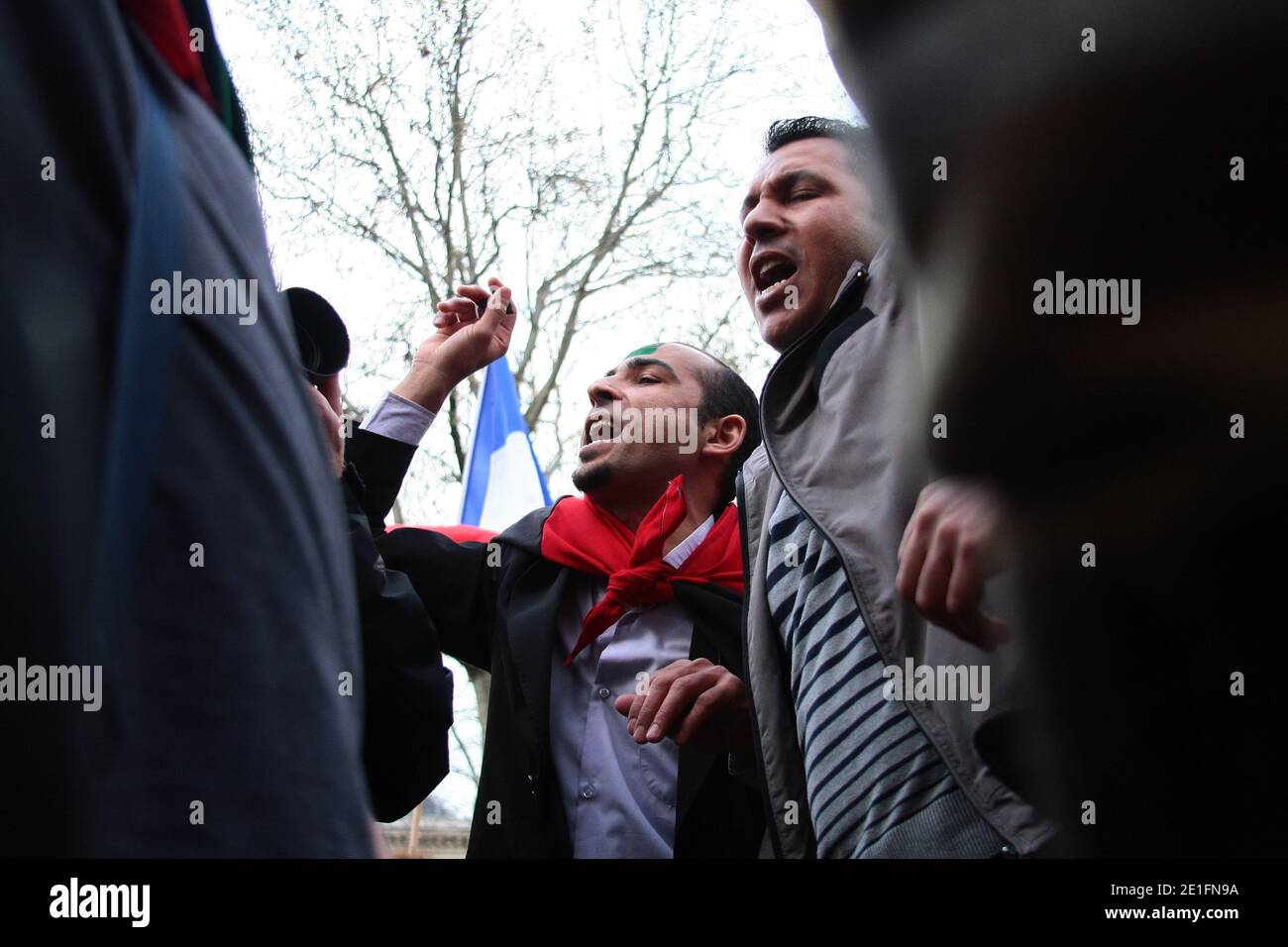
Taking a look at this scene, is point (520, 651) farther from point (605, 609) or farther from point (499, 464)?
point (499, 464)

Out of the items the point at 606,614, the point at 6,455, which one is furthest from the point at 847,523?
the point at 6,455

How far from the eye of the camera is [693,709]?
64.3 inches

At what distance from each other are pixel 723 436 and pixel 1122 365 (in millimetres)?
1113

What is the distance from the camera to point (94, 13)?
91 cm

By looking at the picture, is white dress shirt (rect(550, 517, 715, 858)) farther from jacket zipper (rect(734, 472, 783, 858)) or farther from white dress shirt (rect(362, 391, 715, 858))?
jacket zipper (rect(734, 472, 783, 858))

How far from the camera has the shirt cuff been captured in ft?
6.61

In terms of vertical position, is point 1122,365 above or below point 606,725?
above

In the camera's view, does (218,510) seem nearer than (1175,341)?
Yes

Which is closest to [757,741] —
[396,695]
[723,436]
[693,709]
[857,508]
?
[693,709]

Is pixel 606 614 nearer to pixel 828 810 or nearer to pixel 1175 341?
pixel 828 810

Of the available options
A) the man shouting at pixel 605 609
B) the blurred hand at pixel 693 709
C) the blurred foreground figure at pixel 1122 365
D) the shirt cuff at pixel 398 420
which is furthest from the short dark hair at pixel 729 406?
the blurred foreground figure at pixel 1122 365

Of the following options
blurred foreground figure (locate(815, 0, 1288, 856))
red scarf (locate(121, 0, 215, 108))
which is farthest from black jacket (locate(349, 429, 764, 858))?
red scarf (locate(121, 0, 215, 108))

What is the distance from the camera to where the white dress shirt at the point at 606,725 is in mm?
1776
